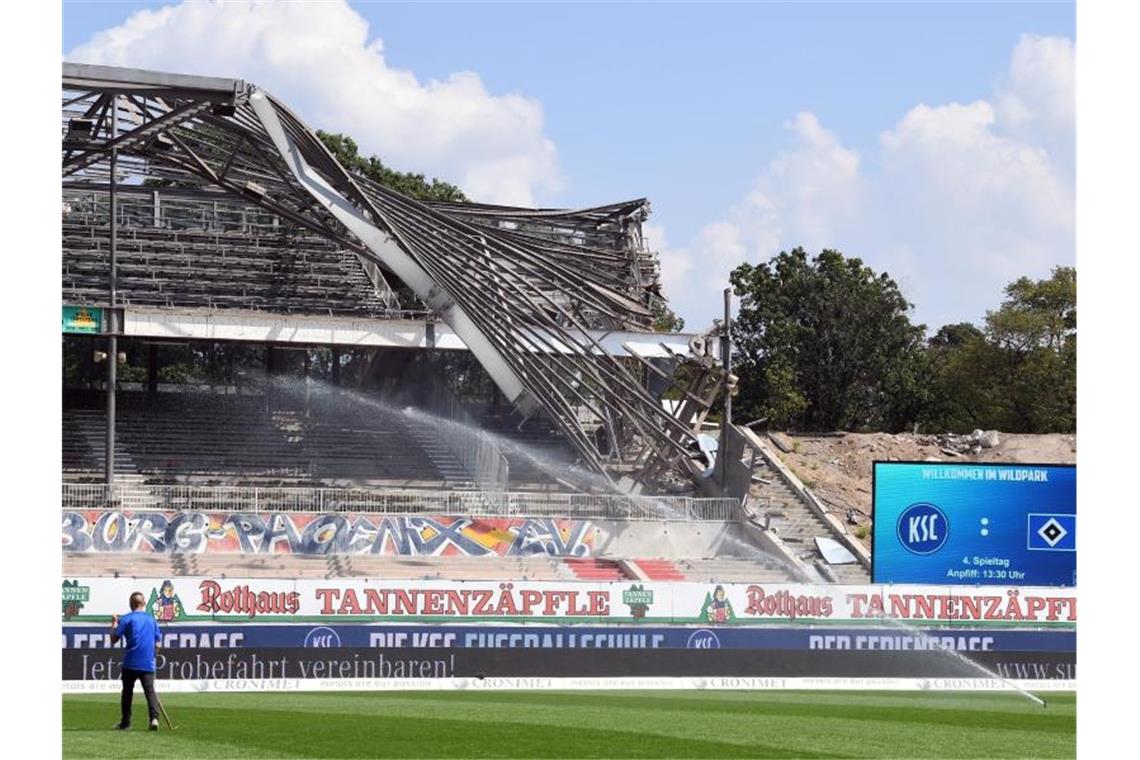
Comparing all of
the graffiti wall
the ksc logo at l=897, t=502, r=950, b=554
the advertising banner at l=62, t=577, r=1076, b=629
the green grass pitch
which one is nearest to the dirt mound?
the graffiti wall

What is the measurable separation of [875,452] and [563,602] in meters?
26.7

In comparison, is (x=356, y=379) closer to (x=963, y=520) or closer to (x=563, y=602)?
(x=563, y=602)

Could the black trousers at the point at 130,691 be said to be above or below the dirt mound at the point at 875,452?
below

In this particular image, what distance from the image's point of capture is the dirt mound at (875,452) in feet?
179

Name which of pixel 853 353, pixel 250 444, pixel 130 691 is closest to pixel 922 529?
pixel 130 691

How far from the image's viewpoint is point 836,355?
7775 centimetres

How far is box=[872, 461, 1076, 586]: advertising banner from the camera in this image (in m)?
32.6

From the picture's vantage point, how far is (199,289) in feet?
180

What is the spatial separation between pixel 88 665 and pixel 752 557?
20355 mm

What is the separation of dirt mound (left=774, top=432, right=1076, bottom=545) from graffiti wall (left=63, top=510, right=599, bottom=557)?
13.7 metres

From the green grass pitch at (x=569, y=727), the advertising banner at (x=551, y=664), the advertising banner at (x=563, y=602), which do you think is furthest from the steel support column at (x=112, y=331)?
the green grass pitch at (x=569, y=727)

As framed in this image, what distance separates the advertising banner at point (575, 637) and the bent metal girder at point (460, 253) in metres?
15.8

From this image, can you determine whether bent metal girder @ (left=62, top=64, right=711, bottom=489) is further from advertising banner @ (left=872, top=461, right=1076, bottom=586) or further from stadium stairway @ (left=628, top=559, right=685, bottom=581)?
advertising banner @ (left=872, top=461, right=1076, bottom=586)

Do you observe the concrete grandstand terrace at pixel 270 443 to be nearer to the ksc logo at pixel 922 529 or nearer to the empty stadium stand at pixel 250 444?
the empty stadium stand at pixel 250 444
